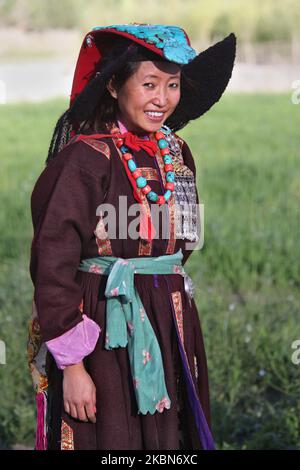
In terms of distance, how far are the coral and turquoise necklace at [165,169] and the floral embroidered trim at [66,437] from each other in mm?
611

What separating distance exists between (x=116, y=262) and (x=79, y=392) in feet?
1.09

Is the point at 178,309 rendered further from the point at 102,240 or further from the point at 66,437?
the point at 66,437

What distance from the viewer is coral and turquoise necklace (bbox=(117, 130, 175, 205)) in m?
2.52

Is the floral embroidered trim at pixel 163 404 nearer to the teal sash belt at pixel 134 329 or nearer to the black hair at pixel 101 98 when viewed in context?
the teal sash belt at pixel 134 329

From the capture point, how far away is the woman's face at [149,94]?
2.50 metres

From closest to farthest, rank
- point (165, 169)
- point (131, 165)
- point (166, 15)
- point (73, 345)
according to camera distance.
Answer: point (73, 345) < point (131, 165) < point (165, 169) < point (166, 15)

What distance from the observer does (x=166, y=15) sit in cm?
1516

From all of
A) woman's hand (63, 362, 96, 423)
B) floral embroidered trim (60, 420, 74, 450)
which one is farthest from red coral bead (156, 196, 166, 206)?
floral embroidered trim (60, 420, 74, 450)

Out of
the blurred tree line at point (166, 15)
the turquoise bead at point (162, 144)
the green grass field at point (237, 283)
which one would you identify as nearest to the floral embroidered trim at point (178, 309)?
the turquoise bead at point (162, 144)

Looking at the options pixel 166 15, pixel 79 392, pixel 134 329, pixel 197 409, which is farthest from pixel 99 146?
pixel 166 15

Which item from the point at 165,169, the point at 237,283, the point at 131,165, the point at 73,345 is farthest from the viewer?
the point at 237,283

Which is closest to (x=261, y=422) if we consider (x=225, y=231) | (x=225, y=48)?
(x=225, y=48)
